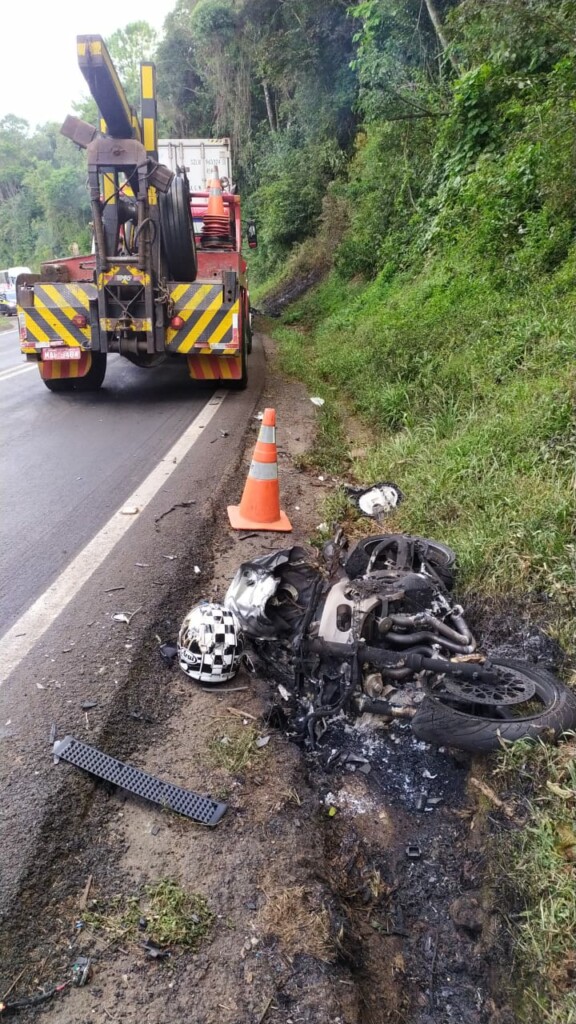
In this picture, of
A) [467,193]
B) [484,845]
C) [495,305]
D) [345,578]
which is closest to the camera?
[484,845]

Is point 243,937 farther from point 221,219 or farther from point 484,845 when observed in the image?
point 221,219

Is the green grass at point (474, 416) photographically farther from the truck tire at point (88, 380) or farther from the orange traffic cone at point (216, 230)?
the truck tire at point (88, 380)

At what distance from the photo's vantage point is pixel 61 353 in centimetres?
776

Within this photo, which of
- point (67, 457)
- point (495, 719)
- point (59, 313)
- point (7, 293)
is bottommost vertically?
point (7, 293)

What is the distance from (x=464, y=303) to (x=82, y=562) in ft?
19.1

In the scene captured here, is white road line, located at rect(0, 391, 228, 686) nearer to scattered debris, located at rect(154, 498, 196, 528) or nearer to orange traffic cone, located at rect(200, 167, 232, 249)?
scattered debris, located at rect(154, 498, 196, 528)

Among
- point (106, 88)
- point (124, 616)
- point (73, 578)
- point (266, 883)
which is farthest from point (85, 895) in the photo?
point (106, 88)

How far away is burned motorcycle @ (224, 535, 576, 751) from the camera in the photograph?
2.53m

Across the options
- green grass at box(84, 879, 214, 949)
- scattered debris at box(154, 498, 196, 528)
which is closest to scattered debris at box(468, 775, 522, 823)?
green grass at box(84, 879, 214, 949)

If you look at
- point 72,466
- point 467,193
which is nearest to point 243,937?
point 72,466

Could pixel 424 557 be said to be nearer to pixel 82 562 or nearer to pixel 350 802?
pixel 350 802

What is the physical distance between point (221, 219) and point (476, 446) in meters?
7.13

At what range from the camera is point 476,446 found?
4648 mm

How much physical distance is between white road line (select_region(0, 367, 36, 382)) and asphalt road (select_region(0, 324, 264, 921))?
2.43m
